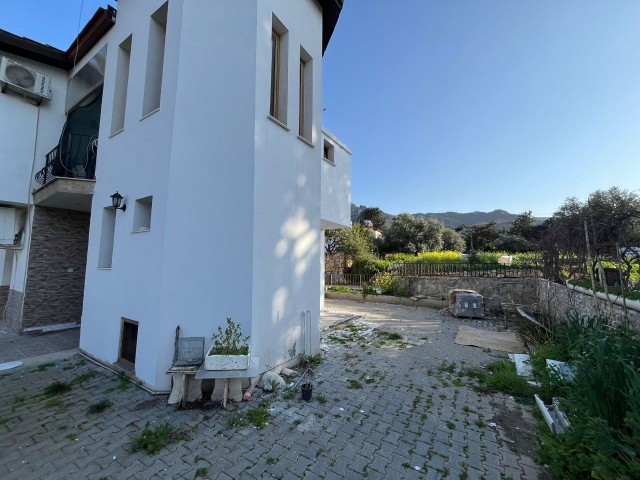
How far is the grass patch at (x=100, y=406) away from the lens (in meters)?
4.23

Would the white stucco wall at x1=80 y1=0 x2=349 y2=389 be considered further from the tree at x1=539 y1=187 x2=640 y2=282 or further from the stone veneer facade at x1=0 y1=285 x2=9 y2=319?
the stone veneer facade at x1=0 y1=285 x2=9 y2=319

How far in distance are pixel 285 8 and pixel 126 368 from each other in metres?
8.34

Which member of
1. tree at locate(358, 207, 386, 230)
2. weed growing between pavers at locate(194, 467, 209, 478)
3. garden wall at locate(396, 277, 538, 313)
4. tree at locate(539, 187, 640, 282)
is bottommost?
weed growing between pavers at locate(194, 467, 209, 478)

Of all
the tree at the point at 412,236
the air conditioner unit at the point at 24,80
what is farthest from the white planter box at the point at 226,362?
the tree at the point at 412,236

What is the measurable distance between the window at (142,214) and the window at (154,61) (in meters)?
1.93

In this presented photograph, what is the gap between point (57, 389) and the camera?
489 cm

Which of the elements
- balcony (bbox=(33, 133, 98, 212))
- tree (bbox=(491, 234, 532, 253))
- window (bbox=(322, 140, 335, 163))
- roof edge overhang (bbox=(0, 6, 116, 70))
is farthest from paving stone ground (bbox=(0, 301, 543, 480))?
tree (bbox=(491, 234, 532, 253))

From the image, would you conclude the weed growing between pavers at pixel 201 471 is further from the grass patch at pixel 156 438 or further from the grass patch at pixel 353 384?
the grass patch at pixel 353 384

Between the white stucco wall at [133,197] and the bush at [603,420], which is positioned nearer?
the bush at [603,420]

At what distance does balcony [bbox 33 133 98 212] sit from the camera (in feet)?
23.2

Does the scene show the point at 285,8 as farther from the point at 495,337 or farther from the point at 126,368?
the point at 495,337

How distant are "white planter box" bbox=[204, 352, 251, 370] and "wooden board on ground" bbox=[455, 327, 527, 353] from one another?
6412mm

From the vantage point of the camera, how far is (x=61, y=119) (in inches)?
365

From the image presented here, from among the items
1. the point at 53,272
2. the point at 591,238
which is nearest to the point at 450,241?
the point at 591,238
